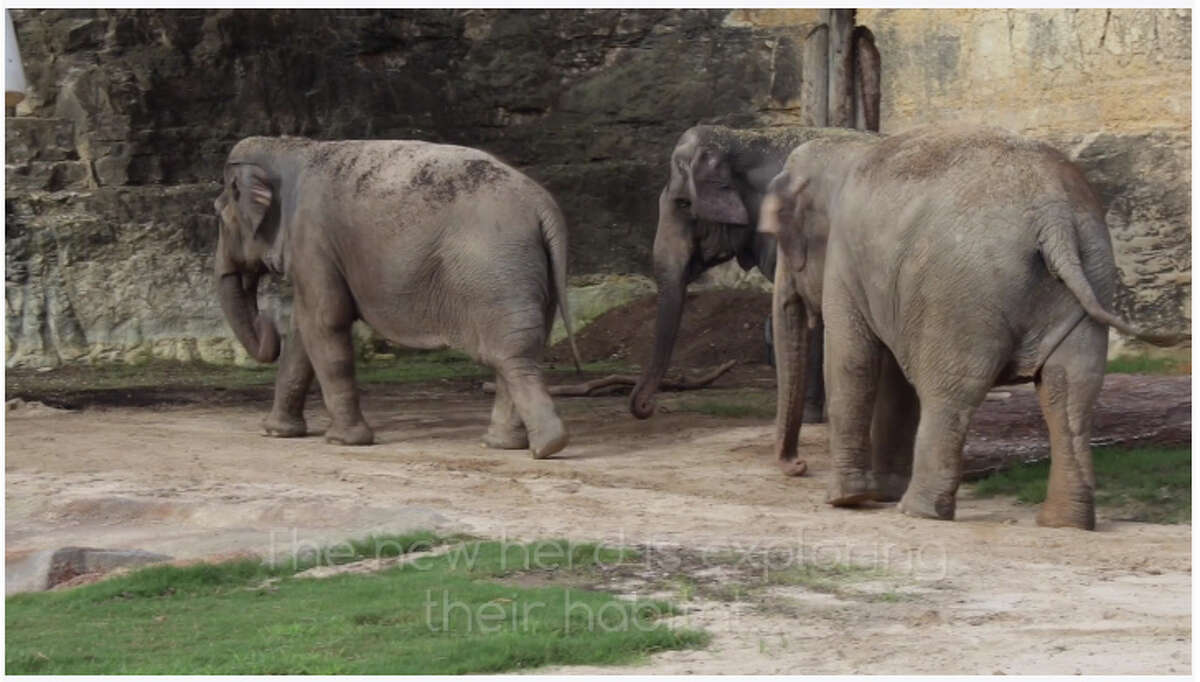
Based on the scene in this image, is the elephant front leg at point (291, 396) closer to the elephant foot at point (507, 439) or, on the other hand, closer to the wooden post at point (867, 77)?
the elephant foot at point (507, 439)

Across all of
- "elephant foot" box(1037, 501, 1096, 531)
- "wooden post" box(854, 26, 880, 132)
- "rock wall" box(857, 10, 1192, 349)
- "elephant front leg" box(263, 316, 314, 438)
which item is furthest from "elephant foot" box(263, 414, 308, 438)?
"rock wall" box(857, 10, 1192, 349)

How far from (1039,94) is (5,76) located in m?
8.32

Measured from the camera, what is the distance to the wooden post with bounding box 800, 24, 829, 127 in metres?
14.4

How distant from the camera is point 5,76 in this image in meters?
11.3

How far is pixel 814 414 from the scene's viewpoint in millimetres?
12961

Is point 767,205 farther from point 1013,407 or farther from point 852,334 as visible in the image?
point 1013,407

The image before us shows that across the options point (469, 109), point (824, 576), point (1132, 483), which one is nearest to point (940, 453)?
point (1132, 483)

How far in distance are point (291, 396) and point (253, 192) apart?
3.82 ft

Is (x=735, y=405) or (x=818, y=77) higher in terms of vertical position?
(x=818, y=77)

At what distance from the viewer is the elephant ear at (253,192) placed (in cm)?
1255

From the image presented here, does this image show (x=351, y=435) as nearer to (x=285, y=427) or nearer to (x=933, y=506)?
(x=285, y=427)

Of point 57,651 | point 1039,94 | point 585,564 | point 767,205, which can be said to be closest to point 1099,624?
point 585,564

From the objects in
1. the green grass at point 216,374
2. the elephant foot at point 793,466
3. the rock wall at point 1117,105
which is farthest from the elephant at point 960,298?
the rock wall at point 1117,105

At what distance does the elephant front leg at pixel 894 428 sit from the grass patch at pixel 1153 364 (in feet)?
16.8
